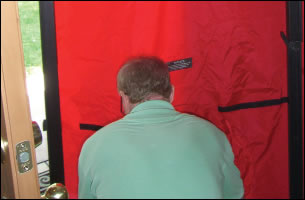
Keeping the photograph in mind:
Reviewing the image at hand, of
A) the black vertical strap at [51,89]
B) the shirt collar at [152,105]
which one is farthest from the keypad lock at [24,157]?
the black vertical strap at [51,89]

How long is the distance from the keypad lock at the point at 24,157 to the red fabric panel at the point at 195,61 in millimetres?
532

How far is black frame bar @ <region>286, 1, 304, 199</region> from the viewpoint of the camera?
1.02 m

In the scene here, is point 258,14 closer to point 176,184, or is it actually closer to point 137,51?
point 137,51

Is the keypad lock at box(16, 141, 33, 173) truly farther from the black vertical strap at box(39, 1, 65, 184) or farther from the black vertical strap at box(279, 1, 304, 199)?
the black vertical strap at box(279, 1, 304, 199)

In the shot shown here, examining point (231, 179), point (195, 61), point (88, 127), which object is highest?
point (195, 61)

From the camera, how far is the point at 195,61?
1121mm

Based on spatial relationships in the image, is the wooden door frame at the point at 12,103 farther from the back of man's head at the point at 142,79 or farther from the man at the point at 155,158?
the back of man's head at the point at 142,79

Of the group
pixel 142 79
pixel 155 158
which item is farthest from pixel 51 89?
pixel 155 158

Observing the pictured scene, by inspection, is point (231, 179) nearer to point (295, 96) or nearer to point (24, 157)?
point (295, 96)

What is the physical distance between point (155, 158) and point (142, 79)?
10.2 inches

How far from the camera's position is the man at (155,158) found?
772 mm

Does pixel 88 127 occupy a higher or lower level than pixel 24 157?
lower

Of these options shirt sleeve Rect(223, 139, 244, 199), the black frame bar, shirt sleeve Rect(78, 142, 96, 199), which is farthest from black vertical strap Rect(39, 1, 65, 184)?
the black frame bar

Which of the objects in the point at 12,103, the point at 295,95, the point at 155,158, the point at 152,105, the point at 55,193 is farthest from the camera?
the point at 295,95
